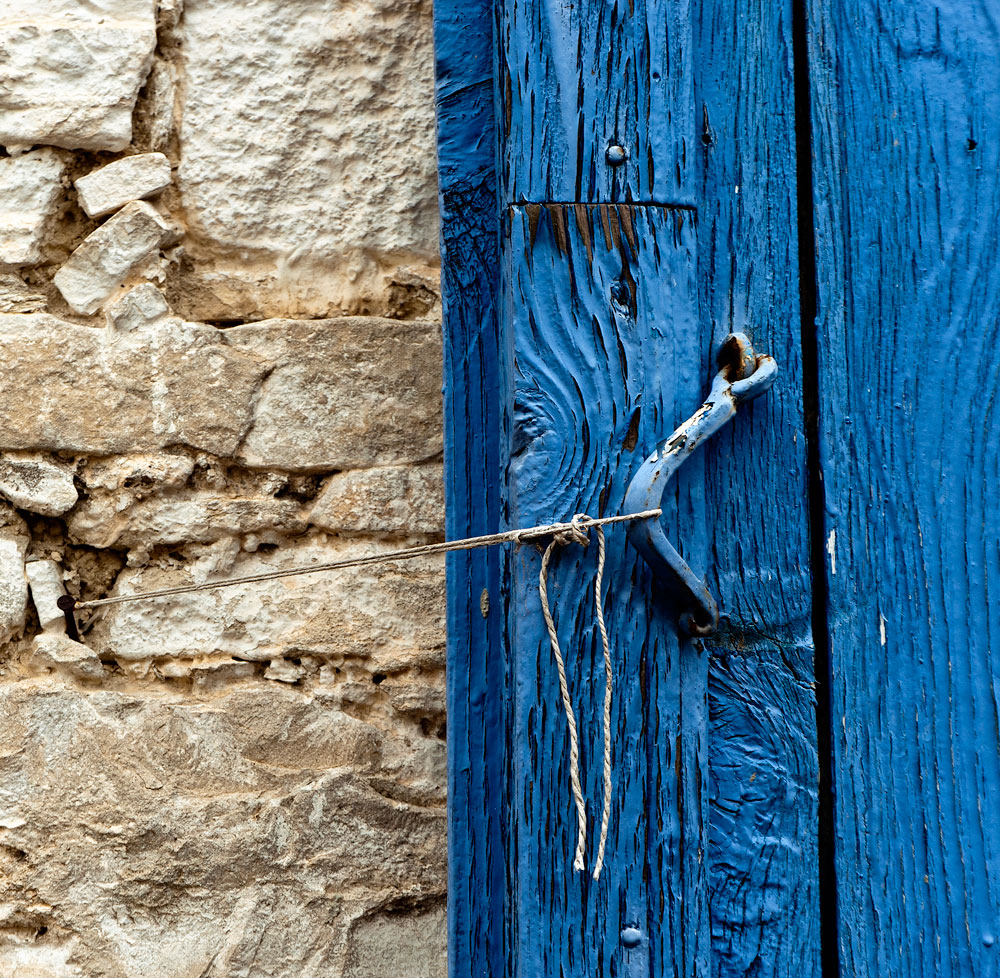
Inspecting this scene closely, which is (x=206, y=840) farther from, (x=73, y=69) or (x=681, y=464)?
(x=73, y=69)

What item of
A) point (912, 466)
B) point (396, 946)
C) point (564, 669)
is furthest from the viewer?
point (396, 946)

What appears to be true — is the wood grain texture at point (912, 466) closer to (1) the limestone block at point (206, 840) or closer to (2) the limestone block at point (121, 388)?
(1) the limestone block at point (206, 840)

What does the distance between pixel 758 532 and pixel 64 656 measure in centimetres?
72

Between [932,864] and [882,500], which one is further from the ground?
[882,500]

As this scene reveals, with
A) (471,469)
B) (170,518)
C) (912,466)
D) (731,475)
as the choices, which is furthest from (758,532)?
(170,518)

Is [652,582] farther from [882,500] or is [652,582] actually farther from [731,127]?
[731,127]

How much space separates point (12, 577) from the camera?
0.92 metres

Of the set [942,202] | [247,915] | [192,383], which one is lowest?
[247,915]

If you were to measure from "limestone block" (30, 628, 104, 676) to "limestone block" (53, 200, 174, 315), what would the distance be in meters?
0.35

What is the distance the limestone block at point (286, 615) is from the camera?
926 mm

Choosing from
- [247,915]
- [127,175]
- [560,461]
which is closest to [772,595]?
[560,461]

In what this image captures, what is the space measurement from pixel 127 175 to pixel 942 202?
85cm

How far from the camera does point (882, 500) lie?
791 millimetres

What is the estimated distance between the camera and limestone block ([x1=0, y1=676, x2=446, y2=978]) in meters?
0.88
